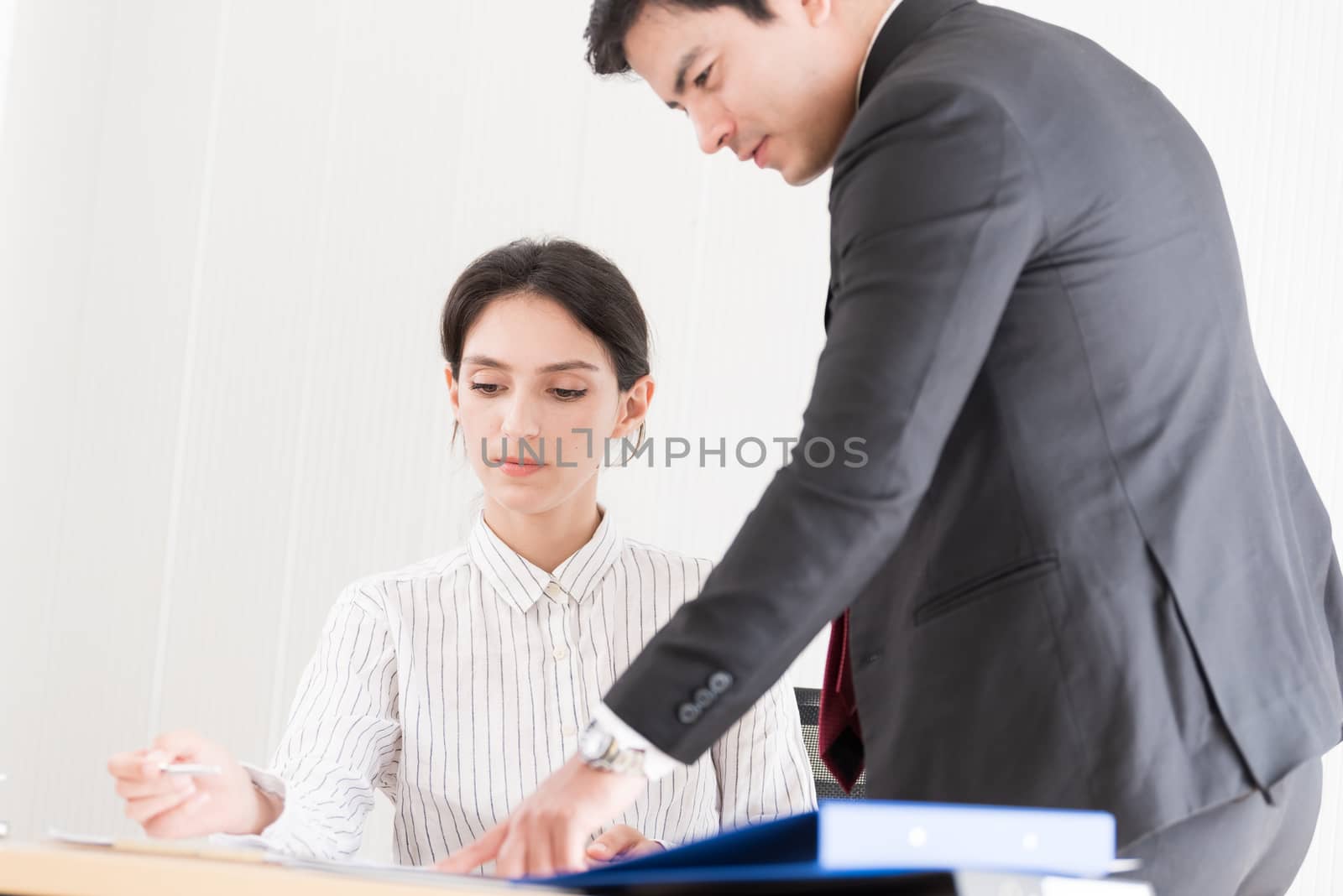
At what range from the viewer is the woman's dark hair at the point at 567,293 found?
1730 millimetres

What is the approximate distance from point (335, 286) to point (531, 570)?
3.14ft

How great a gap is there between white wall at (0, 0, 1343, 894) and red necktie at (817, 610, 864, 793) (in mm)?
1145

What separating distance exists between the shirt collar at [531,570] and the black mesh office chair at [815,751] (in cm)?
34

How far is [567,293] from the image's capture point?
1728mm

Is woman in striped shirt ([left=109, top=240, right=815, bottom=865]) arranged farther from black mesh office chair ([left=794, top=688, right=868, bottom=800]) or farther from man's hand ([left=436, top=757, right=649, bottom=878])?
man's hand ([left=436, top=757, right=649, bottom=878])

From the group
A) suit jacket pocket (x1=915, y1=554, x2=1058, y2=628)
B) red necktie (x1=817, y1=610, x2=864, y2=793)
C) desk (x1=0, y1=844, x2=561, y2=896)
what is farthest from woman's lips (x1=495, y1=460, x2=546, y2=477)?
desk (x1=0, y1=844, x2=561, y2=896)

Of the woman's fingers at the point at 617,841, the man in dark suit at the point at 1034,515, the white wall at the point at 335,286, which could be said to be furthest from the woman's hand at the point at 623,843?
the white wall at the point at 335,286

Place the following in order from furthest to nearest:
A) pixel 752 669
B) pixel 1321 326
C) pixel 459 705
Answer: pixel 1321 326 → pixel 459 705 → pixel 752 669

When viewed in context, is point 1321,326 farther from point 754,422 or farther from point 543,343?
point 543,343

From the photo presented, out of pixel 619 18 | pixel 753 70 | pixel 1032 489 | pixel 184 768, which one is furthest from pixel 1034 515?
pixel 184 768

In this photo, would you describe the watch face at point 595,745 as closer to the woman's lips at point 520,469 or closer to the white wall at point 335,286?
the woman's lips at point 520,469

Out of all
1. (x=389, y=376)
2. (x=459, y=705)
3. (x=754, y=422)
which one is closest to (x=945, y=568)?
(x=459, y=705)

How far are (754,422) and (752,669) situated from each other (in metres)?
1.58

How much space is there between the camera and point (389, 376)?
7.80 feet
